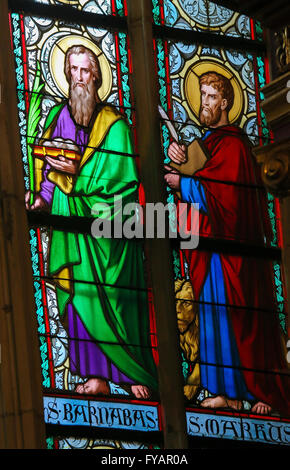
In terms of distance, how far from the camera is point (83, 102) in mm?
14180

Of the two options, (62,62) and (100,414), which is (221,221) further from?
(100,414)

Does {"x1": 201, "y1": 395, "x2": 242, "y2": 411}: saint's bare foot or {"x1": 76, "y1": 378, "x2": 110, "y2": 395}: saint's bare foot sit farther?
{"x1": 201, "y1": 395, "x2": 242, "y2": 411}: saint's bare foot

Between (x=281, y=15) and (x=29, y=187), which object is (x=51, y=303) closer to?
(x=29, y=187)

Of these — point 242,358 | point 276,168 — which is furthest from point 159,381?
point 276,168

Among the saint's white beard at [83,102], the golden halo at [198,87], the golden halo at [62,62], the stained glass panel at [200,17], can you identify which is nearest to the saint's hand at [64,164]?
the saint's white beard at [83,102]

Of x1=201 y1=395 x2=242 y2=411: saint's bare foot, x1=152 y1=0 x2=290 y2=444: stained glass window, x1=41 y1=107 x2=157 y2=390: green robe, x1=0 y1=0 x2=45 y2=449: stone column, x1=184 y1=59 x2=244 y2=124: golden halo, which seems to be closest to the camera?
x1=0 y1=0 x2=45 y2=449: stone column

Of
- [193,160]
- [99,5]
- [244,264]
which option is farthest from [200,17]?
[244,264]

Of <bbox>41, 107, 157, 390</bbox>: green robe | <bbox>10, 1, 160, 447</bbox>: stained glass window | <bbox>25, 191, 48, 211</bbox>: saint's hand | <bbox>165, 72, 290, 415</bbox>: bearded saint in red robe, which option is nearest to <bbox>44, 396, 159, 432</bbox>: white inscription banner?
<bbox>10, 1, 160, 447</bbox>: stained glass window

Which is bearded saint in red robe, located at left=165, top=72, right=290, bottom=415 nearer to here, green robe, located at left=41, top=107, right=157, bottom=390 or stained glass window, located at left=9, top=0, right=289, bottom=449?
stained glass window, located at left=9, top=0, right=289, bottom=449

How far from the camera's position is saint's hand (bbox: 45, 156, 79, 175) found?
1380 cm

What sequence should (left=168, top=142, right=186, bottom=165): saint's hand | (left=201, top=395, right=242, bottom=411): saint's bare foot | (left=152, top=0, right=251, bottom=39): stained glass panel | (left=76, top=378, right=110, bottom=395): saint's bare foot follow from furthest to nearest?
(left=152, top=0, right=251, bottom=39): stained glass panel, (left=168, top=142, right=186, bottom=165): saint's hand, (left=201, top=395, right=242, bottom=411): saint's bare foot, (left=76, top=378, right=110, bottom=395): saint's bare foot

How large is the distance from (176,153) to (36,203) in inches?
52.2

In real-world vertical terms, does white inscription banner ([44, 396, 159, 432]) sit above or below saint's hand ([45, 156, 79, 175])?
below

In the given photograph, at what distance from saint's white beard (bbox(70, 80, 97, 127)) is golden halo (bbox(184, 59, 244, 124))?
2.71 ft
